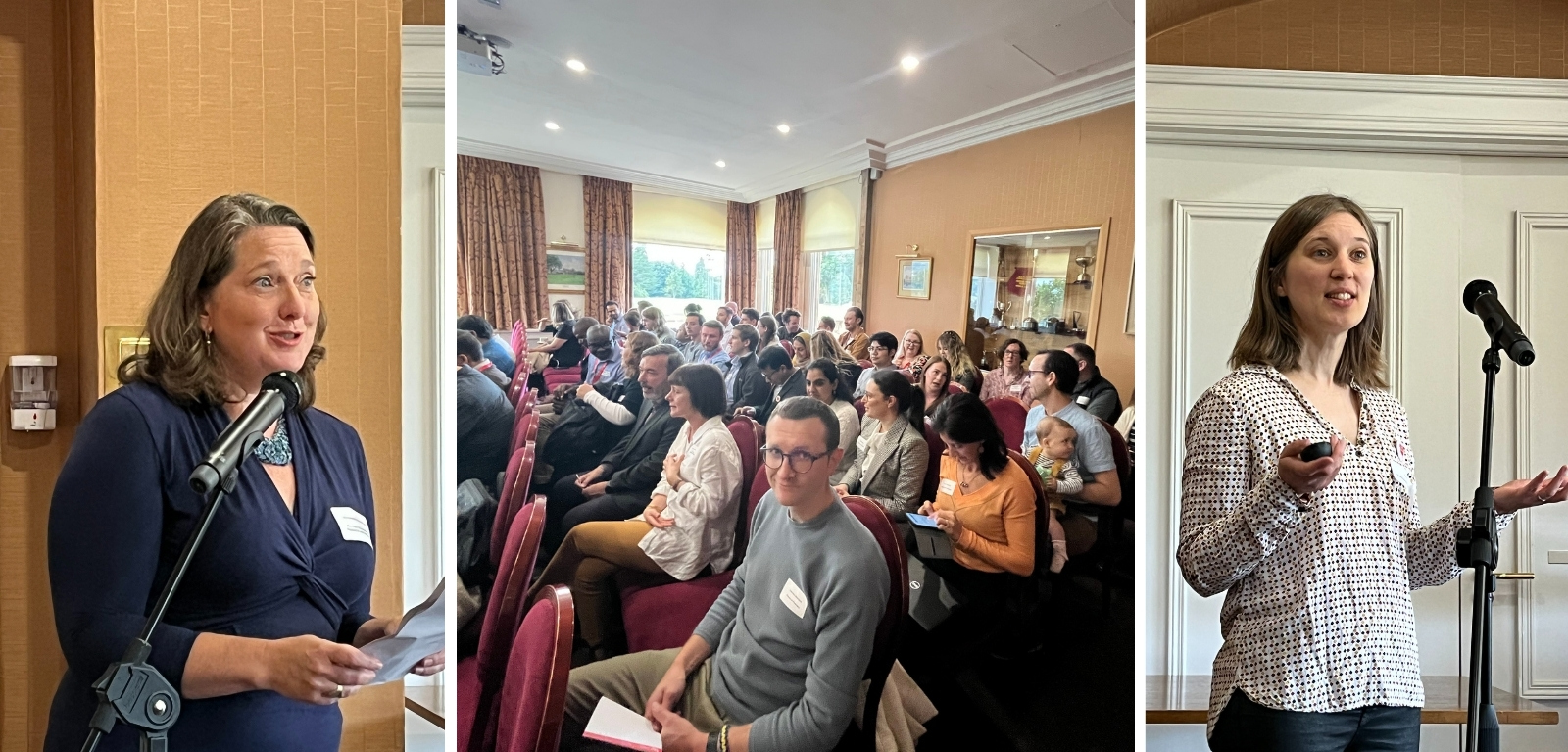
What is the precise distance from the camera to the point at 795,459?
1352 millimetres

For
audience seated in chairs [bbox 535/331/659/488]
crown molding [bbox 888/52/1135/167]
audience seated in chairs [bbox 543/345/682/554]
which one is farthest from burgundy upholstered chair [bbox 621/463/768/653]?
crown molding [bbox 888/52/1135/167]

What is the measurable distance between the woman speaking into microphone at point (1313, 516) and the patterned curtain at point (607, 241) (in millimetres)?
1083

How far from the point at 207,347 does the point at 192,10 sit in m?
0.74

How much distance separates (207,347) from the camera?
1.23m

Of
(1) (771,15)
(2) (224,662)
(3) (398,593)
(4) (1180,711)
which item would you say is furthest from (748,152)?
(4) (1180,711)

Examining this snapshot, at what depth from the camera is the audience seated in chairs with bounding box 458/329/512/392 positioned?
4.43 ft

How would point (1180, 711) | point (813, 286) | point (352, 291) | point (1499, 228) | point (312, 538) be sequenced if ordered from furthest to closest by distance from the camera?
point (1499, 228)
point (1180, 711)
point (352, 291)
point (813, 286)
point (312, 538)

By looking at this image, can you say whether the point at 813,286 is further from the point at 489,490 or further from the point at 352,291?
the point at 352,291

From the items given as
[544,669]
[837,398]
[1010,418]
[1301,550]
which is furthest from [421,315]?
[1301,550]

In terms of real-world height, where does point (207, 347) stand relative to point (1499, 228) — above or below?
below

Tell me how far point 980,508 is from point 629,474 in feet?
2.09

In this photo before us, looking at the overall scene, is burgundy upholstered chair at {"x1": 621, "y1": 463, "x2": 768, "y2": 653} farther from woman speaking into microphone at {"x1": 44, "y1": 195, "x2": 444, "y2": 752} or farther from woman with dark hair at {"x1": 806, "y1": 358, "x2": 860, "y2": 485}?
woman speaking into microphone at {"x1": 44, "y1": 195, "x2": 444, "y2": 752}

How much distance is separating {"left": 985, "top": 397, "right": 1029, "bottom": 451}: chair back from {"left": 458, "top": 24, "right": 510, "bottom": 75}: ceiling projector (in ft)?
3.52

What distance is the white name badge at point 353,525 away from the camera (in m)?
1.32
